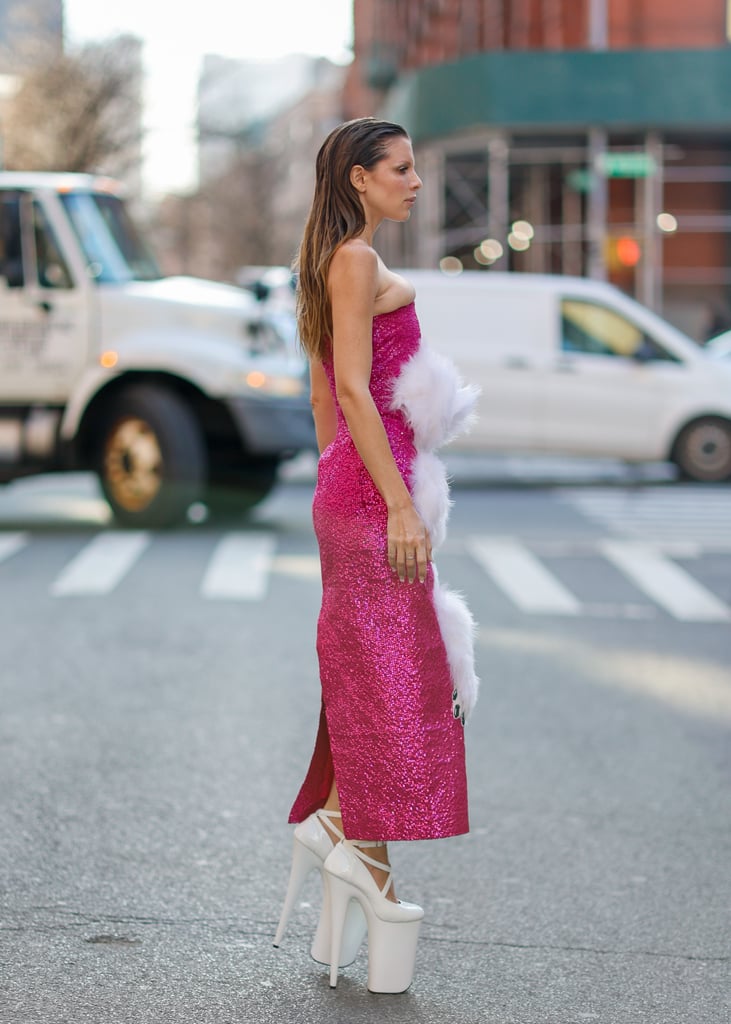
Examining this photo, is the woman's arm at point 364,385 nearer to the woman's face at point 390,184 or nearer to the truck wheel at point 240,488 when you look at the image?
the woman's face at point 390,184

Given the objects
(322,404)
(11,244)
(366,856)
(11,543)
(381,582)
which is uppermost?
(11,244)

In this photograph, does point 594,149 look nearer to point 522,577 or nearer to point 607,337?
point 607,337

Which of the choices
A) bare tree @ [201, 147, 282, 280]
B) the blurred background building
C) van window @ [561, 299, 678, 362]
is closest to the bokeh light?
the blurred background building

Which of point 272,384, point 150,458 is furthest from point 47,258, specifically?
point 272,384

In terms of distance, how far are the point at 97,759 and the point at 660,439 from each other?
11.9m

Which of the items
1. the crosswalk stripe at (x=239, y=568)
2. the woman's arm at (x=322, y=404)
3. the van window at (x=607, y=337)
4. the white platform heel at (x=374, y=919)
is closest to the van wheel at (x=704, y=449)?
the van window at (x=607, y=337)

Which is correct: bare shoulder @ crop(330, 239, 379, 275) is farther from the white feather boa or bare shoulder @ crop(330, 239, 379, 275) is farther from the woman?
the white feather boa

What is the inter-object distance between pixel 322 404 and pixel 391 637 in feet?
1.82

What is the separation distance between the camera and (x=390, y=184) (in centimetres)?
395

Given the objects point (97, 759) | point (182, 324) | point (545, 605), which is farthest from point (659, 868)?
point (182, 324)

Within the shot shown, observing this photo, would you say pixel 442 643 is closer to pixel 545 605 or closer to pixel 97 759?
pixel 97 759

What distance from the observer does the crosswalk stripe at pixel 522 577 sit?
10312 millimetres

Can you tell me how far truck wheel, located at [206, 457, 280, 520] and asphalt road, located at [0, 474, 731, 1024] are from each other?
8.63 feet

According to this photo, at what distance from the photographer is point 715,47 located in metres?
32.5
